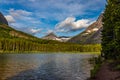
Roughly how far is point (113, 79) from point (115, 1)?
27.0 metres

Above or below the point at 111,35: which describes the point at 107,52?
below

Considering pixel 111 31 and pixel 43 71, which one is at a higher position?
pixel 111 31

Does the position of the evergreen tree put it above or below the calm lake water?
above

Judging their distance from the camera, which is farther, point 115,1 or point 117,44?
point 115,1

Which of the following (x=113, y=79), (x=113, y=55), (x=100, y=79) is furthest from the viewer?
(x=113, y=55)

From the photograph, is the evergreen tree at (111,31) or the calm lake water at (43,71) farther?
the evergreen tree at (111,31)

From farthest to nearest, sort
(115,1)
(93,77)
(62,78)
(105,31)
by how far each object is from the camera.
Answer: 1. (105,31)
2. (115,1)
3. (62,78)
4. (93,77)

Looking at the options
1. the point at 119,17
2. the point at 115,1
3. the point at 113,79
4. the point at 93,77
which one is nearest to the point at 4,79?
the point at 93,77

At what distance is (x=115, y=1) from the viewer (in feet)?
194

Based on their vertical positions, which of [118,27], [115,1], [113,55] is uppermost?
[115,1]

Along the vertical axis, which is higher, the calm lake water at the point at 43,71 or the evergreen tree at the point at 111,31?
the evergreen tree at the point at 111,31

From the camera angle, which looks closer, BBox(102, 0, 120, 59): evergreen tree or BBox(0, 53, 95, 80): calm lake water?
BBox(0, 53, 95, 80): calm lake water

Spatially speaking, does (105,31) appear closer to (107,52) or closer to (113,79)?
(107,52)

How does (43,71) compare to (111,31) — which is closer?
(43,71)
